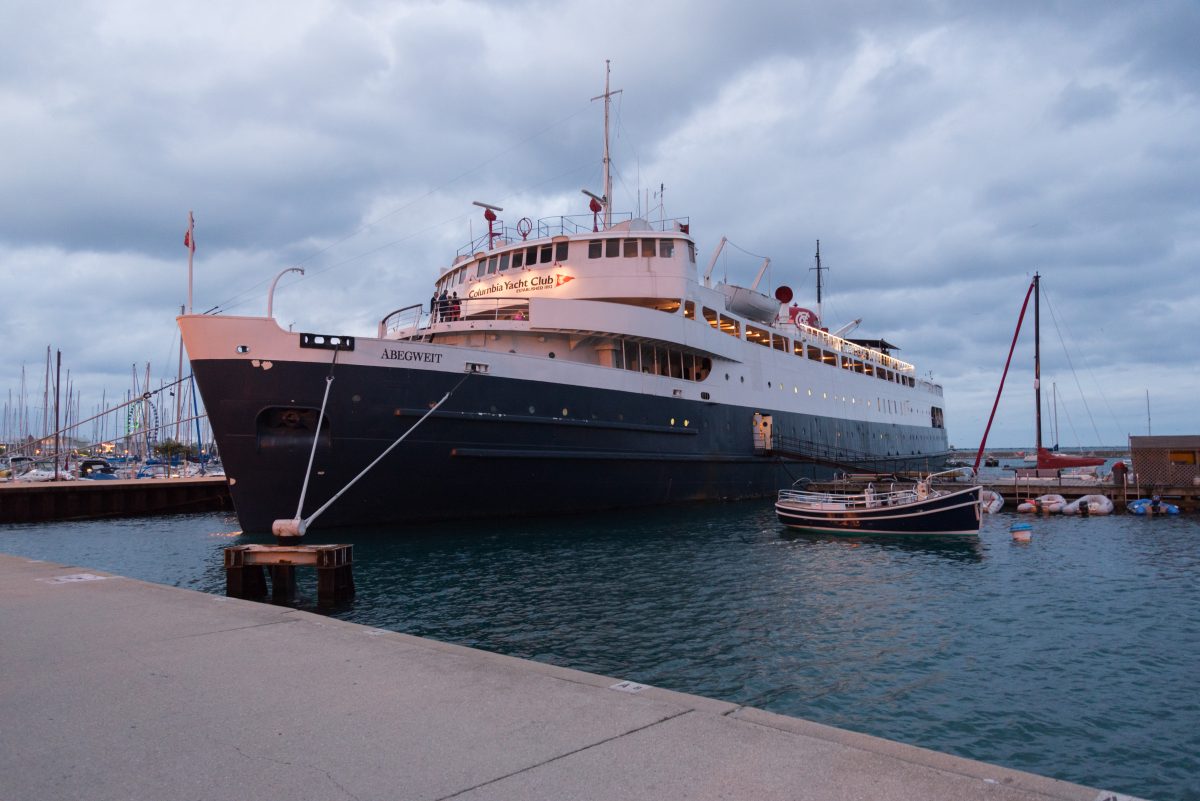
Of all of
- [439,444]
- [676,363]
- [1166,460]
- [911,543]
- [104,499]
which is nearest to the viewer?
[439,444]

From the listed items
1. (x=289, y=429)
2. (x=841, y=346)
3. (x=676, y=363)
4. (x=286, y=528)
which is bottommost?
(x=286, y=528)

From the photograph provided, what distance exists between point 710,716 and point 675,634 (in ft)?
20.4

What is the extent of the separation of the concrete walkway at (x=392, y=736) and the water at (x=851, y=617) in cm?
339

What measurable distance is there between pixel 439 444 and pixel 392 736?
15653mm

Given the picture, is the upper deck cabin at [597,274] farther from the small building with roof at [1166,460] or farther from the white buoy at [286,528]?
the small building with roof at [1166,460]

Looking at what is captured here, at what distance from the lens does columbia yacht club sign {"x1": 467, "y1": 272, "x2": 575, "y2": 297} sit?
26922mm

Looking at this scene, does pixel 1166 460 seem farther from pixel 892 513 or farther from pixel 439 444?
pixel 439 444

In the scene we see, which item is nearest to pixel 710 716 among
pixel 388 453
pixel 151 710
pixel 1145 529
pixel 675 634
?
pixel 151 710

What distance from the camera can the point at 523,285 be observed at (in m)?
27.4

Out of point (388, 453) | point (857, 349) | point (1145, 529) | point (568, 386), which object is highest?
point (857, 349)

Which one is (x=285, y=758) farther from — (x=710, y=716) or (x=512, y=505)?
(x=512, y=505)

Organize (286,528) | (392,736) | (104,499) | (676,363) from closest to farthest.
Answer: (392,736), (286,528), (676,363), (104,499)

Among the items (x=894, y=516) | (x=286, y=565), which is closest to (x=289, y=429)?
(x=286, y=565)

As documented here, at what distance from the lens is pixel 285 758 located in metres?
4.29
